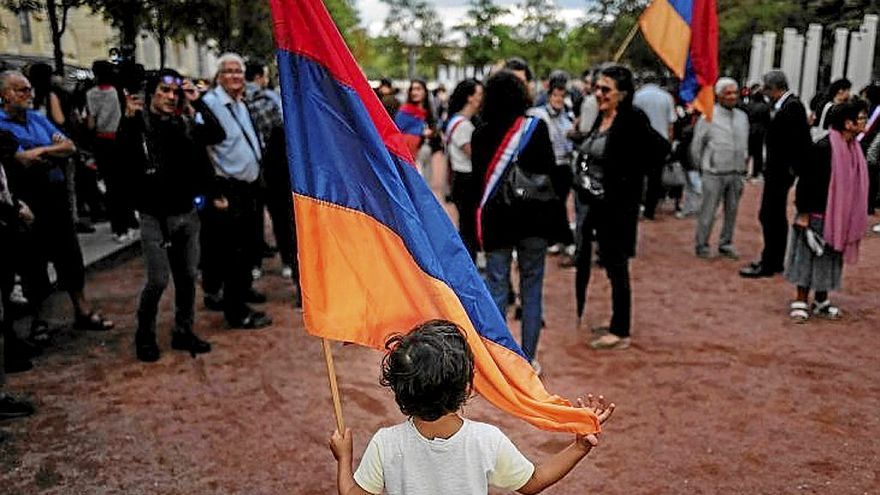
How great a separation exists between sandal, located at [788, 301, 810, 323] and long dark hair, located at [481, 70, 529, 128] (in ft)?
10.3

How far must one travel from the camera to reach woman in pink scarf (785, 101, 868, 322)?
236 inches

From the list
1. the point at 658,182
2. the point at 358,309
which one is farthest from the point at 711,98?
the point at 358,309

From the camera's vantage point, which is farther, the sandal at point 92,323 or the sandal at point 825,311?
the sandal at point 825,311

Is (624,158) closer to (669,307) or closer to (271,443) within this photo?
(669,307)

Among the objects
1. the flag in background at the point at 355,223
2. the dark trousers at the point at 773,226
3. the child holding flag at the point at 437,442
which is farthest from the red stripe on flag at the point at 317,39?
the dark trousers at the point at 773,226

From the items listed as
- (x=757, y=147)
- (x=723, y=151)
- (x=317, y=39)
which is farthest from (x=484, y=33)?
(x=317, y=39)

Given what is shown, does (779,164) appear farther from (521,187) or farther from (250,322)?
(250,322)

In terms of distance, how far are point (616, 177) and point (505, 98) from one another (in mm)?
1124

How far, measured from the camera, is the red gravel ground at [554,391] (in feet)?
13.0

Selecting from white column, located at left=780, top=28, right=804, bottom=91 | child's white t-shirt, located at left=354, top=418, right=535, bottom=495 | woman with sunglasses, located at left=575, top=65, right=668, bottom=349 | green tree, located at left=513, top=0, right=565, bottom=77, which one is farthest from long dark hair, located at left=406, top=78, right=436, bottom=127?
green tree, located at left=513, top=0, right=565, bottom=77

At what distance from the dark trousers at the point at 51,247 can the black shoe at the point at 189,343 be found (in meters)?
1.00

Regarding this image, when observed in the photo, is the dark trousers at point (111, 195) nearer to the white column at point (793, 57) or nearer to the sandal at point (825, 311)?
the sandal at point (825, 311)

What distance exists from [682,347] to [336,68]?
4.06 metres

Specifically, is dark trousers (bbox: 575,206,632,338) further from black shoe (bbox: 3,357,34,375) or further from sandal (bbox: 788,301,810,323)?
black shoe (bbox: 3,357,34,375)
